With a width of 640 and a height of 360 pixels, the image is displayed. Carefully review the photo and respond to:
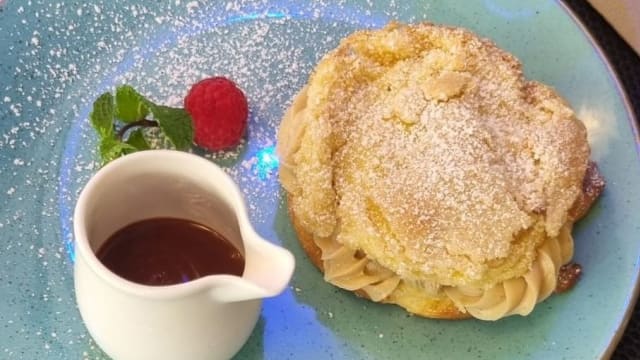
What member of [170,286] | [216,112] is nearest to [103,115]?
[216,112]

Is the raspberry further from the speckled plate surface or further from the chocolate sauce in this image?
the chocolate sauce

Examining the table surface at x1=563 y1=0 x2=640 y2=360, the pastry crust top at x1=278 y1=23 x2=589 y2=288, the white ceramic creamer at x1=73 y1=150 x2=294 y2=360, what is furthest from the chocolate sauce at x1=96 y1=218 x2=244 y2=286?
the table surface at x1=563 y1=0 x2=640 y2=360

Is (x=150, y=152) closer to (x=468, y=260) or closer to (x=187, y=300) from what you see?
(x=187, y=300)

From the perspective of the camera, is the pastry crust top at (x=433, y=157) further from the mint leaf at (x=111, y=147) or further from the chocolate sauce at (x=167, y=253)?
the mint leaf at (x=111, y=147)

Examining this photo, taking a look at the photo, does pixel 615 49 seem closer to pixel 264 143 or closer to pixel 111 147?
pixel 264 143

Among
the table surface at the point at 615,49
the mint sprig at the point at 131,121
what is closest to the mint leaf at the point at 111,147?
the mint sprig at the point at 131,121

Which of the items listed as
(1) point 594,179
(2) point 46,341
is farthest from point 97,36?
(1) point 594,179

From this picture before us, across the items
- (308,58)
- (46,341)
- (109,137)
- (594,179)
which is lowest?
(46,341)
